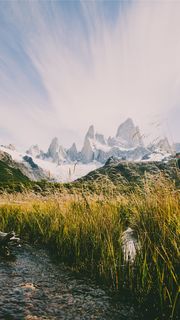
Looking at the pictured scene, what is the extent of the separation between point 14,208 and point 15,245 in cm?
434

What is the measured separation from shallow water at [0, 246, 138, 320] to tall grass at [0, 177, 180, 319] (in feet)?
0.99

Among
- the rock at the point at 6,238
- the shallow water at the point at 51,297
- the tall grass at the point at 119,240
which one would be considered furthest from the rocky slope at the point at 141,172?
the shallow water at the point at 51,297

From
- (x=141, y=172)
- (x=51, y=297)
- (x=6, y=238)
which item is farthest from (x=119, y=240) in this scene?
(x=141, y=172)

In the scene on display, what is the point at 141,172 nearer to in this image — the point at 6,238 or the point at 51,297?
the point at 6,238

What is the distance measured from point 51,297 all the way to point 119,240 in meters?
1.87

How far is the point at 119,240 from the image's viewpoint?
598cm

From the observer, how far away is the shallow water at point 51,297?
13.3ft

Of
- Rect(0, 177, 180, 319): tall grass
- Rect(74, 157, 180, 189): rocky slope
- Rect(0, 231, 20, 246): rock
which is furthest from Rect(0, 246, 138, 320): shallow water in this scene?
Rect(74, 157, 180, 189): rocky slope

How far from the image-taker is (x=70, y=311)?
420cm

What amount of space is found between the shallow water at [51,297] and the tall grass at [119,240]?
303 millimetres

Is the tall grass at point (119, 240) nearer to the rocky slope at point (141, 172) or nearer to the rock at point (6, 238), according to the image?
the rocky slope at point (141, 172)

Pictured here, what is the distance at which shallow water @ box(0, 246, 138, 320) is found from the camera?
4062mm

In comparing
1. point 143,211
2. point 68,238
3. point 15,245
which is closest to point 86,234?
point 68,238

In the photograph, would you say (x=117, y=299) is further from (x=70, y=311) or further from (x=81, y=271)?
(x=81, y=271)
